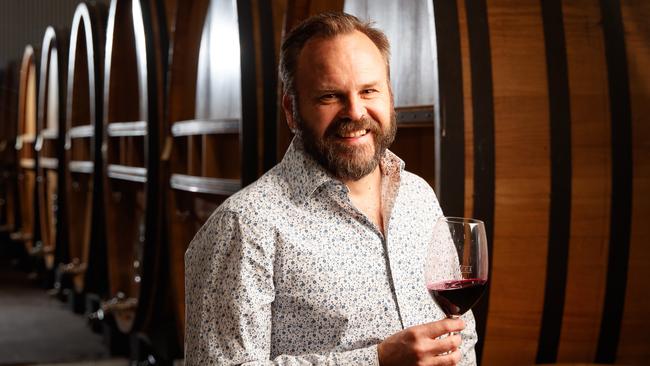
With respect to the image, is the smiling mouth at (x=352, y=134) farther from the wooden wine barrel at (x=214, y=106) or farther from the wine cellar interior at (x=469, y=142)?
the wooden wine barrel at (x=214, y=106)

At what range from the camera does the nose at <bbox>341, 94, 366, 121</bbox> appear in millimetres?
1531

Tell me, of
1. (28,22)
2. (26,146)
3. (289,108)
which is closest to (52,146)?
(26,146)

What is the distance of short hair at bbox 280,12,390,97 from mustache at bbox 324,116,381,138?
0.13m

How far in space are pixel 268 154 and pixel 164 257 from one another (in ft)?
3.81

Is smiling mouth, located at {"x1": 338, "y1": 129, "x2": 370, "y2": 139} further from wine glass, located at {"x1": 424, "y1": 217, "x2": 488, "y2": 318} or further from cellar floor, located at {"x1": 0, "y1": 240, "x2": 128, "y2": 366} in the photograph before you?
cellar floor, located at {"x1": 0, "y1": 240, "x2": 128, "y2": 366}

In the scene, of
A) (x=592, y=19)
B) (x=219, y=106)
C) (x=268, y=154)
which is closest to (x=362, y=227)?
(x=592, y=19)

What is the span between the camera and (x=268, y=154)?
2.56m

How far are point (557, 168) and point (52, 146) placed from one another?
5120 mm

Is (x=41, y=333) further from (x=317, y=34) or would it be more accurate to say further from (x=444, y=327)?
(x=444, y=327)

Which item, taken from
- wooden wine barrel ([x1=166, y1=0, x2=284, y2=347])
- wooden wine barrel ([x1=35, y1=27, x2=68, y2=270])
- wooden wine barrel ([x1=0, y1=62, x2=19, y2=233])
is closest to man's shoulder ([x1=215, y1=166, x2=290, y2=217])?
wooden wine barrel ([x1=166, y1=0, x2=284, y2=347])

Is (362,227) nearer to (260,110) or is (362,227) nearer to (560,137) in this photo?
(560,137)

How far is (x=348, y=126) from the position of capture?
1.55 metres

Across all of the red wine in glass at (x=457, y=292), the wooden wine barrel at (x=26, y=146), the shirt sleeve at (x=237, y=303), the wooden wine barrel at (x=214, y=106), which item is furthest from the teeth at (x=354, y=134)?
the wooden wine barrel at (x=26, y=146)

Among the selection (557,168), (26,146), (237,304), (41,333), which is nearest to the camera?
(237,304)
